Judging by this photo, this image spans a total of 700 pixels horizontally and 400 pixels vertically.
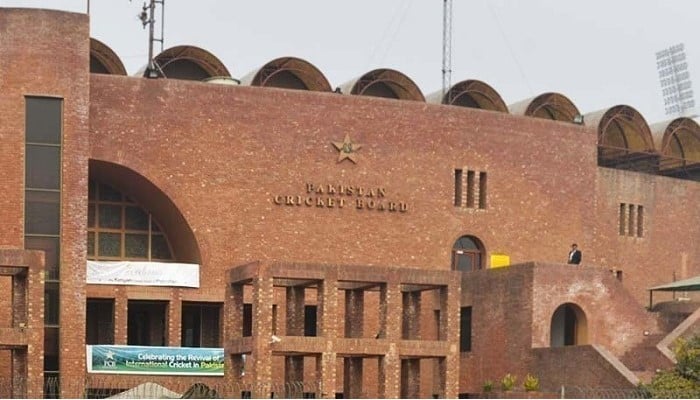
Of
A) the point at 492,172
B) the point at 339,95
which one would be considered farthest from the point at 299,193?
the point at 492,172

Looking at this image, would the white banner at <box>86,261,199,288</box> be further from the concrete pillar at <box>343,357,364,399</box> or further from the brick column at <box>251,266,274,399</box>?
the brick column at <box>251,266,274,399</box>

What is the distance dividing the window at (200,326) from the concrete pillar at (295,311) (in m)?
8.23

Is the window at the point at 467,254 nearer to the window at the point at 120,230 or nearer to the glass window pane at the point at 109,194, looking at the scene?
the window at the point at 120,230

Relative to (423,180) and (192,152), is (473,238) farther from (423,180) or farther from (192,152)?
(192,152)

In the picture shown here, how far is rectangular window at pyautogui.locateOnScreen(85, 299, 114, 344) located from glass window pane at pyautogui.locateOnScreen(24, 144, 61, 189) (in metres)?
6.19

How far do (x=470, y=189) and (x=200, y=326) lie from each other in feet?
37.1

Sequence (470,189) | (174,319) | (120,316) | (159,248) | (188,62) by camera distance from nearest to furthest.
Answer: (120,316) < (174,319) < (159,248) < (470,189) < (188,62)

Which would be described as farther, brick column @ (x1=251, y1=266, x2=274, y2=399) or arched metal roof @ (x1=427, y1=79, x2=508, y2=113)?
arched metal roof @ (x1=427, y1=79, x2=508, y2=113)

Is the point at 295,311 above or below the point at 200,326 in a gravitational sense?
above

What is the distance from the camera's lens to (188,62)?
62.6 metres

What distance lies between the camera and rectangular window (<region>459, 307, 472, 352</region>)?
193 feet

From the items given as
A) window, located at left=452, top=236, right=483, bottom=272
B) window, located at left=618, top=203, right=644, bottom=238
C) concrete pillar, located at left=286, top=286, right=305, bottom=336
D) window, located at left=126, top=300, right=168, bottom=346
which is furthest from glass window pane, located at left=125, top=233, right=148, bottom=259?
window, located at left=618, top=203, right=644, bottom=238

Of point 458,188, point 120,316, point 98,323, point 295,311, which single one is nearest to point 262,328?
point 295,311

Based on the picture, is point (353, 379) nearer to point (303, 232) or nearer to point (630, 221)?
point (303, 232)
